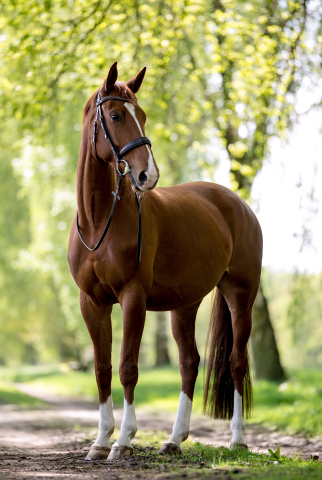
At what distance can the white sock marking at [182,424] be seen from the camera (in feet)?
15.5

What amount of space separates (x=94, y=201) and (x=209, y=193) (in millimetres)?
1651

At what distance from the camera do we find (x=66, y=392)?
14.7m

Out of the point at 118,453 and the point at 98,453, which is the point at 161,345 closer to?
the point at 98,453

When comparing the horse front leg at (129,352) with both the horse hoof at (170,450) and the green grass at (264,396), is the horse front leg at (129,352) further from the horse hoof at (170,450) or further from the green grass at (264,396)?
the green grass at (264,396)

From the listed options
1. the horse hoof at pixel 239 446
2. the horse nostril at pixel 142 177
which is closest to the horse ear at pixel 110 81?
the horse nostril at pixel 142 177

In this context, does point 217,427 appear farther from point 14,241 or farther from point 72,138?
point 14,241

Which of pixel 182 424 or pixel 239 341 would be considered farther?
pixel 239 341

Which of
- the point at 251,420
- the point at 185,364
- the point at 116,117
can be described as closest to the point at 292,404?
the point at 251,420

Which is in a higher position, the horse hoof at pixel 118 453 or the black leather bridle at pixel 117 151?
the black leather bridle at pixel 117 151

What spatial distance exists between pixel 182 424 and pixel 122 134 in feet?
8.68

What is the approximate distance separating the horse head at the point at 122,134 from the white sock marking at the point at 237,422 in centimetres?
248

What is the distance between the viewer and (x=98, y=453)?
431 centimetres

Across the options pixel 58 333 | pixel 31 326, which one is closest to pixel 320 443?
pixel 58 333

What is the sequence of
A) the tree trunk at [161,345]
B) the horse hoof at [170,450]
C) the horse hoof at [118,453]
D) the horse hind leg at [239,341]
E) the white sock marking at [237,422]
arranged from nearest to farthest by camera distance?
the horse hoof at [118,453] → the horse hoof at [170,450] → the white sock marking at [237,422] → the horse hind leg at [239,341] → the tree trunk at [161,345]
